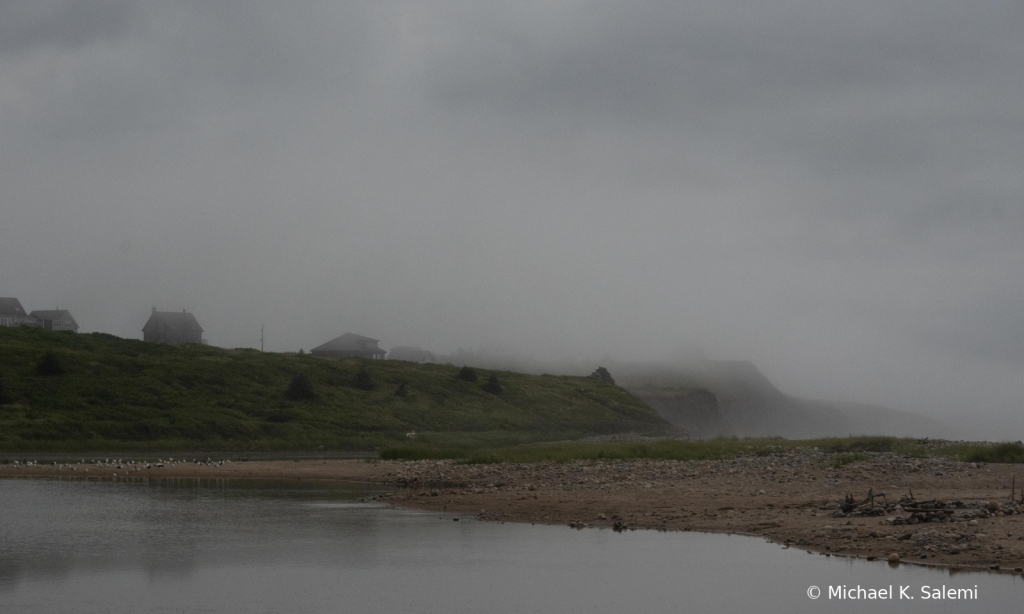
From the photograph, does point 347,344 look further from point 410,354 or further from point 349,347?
point 410,354

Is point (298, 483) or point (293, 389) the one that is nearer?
point (298, 483)

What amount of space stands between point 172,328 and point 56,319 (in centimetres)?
1807

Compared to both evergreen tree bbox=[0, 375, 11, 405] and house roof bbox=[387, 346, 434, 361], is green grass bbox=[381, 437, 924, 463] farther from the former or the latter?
house roof bbox=[387, 346, 434, 361]

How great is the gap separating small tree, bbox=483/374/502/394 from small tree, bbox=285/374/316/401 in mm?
24505

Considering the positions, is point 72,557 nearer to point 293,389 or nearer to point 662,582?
point 662,582

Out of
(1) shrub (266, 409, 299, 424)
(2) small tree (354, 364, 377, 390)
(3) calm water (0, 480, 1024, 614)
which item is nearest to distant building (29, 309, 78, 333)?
(2) small tree (354, 364, 377, 390)

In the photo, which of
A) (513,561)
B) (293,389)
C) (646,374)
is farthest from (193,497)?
(646,374)

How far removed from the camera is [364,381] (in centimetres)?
8512

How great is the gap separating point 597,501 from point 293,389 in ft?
174

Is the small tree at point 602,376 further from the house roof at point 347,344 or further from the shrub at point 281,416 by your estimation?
the shrub at point 281,416

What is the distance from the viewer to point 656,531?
2150cm

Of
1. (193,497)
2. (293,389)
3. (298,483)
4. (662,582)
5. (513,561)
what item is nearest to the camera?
(662,582)

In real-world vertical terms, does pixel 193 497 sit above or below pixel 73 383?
below

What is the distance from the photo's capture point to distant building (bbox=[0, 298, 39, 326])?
130 meters
